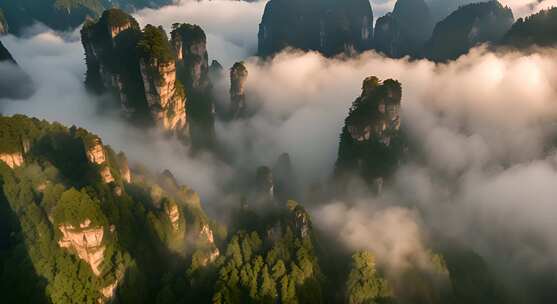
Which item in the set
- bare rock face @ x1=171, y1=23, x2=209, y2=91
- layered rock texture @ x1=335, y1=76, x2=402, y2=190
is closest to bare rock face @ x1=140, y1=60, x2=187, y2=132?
bare rock face @ x1=171, y1=23, x2=209, y2=91

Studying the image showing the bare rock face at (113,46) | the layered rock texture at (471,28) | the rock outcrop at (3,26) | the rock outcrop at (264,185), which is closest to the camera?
the bare rock face at (113,46)

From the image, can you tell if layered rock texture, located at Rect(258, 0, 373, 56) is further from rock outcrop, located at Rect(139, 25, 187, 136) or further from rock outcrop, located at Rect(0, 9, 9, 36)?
rock outcrop, located at Rect(139, 25, 187, 136)

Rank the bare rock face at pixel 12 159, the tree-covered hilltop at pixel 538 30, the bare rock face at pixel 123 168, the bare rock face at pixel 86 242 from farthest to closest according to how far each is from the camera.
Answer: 1. the tree-covered hilltop at pixel 538 30
2. the bare rock face at pixel 123 168
3. the bare rock face at pixel 12 159
4. the bare rock face at pixel 86 242

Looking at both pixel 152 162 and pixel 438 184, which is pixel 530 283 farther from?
pixel 152 162

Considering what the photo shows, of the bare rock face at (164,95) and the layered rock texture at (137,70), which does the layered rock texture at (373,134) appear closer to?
the layered rock texture at (137,70)

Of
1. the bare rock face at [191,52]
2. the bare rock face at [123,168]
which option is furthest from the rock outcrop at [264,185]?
the bare rock face at [191,52]

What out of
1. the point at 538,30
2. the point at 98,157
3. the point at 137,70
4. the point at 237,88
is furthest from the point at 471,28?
the point at 98,157

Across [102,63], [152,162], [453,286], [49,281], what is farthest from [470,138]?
[49,281]
